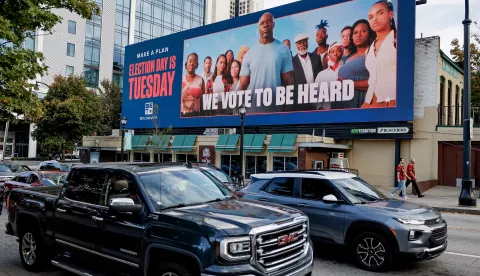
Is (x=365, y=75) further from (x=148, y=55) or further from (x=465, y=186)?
(x=148, y=55)

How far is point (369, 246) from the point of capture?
6.54 m

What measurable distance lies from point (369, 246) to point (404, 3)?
21725 mm

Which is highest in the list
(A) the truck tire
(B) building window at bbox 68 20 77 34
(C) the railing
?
(B) building window at bbox 68 20 77 34

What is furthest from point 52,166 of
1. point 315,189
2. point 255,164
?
point 315,189

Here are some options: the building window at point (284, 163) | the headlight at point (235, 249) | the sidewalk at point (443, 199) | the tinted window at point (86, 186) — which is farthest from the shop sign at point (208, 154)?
the headlight at point (235, 249)

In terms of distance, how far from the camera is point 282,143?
25.8m

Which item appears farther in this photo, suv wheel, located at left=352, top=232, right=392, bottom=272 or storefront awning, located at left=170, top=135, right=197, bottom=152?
storefront awning, located at left=170, top=135, right=197, bottom=152

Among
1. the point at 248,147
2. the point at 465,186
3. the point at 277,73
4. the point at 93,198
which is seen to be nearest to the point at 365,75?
the point at 277,73

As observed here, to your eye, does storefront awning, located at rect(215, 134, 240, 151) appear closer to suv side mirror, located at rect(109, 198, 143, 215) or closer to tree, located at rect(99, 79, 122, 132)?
suv side mirror, located at rect(109, 198, 143, 215)

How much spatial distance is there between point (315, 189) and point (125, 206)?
408 centimetres

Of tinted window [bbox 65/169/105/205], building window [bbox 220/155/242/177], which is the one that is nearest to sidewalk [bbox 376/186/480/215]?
building window [bbox 220/155/242/177]

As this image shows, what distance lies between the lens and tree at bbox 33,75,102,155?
1471 inches

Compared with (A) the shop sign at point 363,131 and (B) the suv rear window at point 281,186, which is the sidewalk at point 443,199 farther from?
(B) the suv rear window at point 281,186

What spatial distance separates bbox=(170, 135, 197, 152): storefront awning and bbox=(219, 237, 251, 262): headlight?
27635 mm
